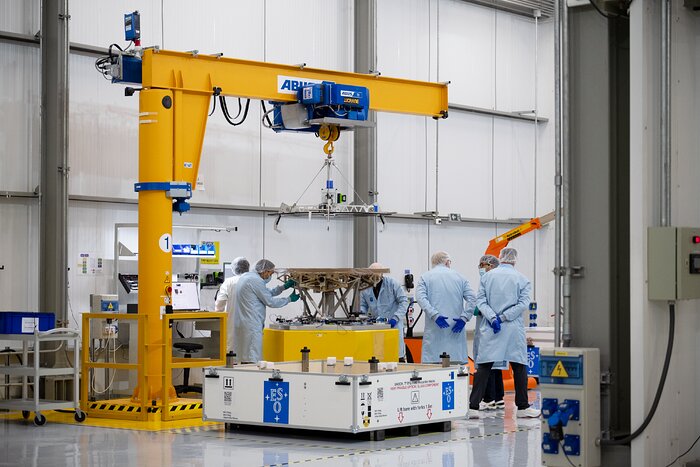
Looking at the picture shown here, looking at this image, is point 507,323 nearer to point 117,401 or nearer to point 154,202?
point 154,202

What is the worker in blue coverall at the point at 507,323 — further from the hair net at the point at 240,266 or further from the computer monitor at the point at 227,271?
the computer monitor at the point at 227,271

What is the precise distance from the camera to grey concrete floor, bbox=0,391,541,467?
841 cm

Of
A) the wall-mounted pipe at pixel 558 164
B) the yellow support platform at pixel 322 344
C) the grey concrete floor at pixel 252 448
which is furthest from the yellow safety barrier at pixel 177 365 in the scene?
the wall-mounted pipe at pixel 558 164

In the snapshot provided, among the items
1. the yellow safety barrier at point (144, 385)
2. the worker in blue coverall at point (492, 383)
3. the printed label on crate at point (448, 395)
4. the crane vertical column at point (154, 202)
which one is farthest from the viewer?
the worker in blue coverall at point (492, 383)

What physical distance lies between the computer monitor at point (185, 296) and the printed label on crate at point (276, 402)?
314 cm

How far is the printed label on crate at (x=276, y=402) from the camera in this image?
9500 millimetres

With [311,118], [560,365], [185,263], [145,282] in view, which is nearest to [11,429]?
[145,282]

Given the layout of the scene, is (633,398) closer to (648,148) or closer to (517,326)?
(648,148)

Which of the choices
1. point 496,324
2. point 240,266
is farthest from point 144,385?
point 496,324

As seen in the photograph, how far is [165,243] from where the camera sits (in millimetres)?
11055

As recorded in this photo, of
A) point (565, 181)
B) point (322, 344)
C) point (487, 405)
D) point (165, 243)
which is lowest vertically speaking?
→ point (487, 405)

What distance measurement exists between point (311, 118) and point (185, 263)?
2652 mm

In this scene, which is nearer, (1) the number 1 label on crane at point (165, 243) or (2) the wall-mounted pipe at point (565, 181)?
(2) the wall-mounted pipe at point (565, 181)

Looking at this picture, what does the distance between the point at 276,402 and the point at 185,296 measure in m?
3.49
